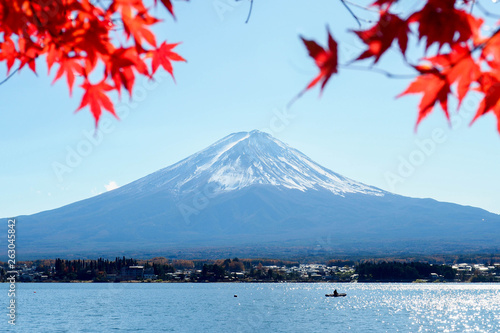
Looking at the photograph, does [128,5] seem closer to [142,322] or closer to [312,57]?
[312,57]

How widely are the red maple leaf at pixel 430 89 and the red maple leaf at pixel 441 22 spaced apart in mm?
137

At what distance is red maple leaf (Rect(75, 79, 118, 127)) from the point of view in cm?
388

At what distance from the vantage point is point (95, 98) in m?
3.91

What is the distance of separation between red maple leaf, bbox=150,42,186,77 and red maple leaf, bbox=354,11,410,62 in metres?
1.93

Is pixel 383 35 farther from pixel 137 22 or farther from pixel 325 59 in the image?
pixel 137 22

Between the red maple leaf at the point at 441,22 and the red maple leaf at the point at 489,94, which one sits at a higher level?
the red maple leaf at the point at 441,22

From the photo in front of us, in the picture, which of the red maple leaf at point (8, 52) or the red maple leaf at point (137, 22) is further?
the red maple leaf at point (8, 52)

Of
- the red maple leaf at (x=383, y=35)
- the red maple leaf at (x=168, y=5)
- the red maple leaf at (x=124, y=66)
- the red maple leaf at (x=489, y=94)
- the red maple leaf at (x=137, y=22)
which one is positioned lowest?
the red maple leaf at (x=489, y=94)

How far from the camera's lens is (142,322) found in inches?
3059

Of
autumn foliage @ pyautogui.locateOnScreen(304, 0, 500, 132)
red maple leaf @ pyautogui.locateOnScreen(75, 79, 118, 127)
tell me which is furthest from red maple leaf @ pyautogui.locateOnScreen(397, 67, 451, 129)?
red maple leaf @ pyautogui.locateOnScreen(75, 79, 118, 127)

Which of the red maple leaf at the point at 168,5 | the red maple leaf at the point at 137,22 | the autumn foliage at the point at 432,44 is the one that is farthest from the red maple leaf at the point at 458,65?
the red maple leaf at the point at 137,22

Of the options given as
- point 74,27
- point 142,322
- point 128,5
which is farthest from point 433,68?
point 142,322

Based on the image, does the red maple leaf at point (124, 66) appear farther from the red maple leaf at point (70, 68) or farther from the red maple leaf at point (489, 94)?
the red maple leaf at point (489, 94)

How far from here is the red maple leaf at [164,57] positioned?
4379mm
